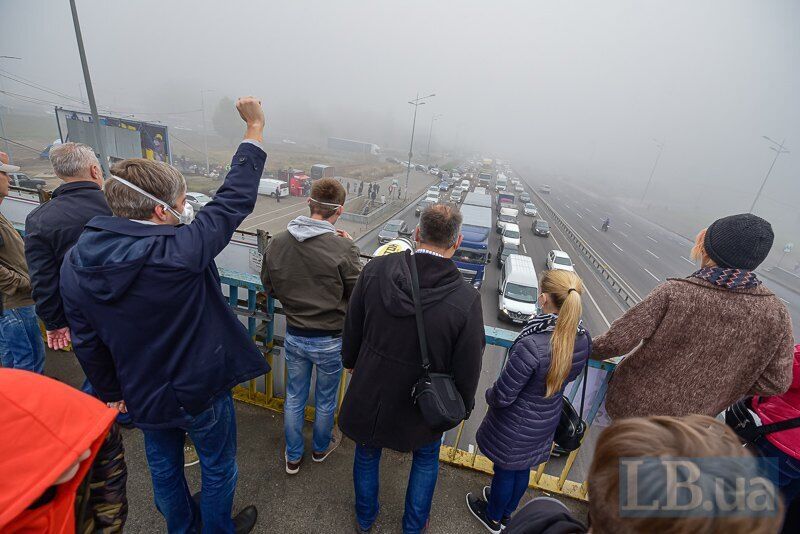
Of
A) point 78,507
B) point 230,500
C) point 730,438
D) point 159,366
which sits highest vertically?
point 730,438

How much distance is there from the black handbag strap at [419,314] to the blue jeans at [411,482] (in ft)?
2.25

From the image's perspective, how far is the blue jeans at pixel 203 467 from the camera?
1.86 metres

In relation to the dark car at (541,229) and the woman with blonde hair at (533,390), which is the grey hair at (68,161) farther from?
the dark car at (541,229)

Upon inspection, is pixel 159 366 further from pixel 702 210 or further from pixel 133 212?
pixel 702 210

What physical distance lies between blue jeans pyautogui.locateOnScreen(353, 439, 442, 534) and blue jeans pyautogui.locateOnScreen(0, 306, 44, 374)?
3085 mm

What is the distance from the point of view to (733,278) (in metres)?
1.78

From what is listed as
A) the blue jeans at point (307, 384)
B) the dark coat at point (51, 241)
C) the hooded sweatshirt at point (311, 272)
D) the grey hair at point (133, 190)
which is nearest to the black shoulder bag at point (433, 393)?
the hooded sweatshirt at point (311, 272)

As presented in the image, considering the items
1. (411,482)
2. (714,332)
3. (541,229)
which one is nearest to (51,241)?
(411,482)

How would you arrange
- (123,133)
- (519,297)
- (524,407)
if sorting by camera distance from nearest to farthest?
(524,407)
(519,297)
(123,133)

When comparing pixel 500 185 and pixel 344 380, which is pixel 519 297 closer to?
pixel 344 380

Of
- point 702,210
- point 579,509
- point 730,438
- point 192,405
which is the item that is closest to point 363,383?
point 192,405

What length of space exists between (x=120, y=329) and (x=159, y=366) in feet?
0.78

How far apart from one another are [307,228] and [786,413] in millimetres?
3112

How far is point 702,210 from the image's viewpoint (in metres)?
58.6
